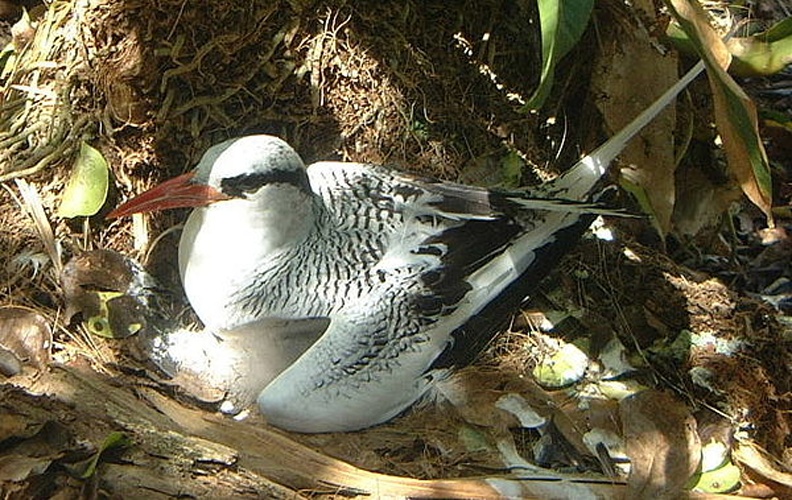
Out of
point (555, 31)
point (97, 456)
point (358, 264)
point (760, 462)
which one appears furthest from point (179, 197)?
point (760, 462)

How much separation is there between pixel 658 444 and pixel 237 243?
1.08 m

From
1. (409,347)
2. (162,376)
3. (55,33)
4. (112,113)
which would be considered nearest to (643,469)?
(409,347)

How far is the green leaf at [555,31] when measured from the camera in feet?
7.04

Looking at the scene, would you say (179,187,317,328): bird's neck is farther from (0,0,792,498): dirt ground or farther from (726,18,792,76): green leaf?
(726,18,792,76): green leaf

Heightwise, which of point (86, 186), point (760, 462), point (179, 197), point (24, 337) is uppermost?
point (179, 197)

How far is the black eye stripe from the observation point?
2.47m

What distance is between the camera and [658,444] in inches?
98.2

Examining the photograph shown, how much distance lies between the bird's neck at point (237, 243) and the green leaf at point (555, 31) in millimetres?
629

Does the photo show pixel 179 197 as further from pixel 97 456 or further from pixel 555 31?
pixel 555 31

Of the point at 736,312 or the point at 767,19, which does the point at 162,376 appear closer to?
the point at 736,312

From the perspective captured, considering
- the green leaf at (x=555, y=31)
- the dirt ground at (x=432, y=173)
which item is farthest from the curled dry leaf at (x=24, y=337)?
the green leaf at (x=555, y=31)

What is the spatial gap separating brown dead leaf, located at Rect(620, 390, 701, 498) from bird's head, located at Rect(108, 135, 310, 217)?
95 cm

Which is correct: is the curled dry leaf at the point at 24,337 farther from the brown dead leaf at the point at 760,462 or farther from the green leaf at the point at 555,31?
the brown dead leaf at the point at 760,462

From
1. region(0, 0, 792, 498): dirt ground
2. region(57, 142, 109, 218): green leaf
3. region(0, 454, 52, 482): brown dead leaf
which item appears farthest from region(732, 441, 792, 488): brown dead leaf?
region(57, 142, 109, 218): green leaf
